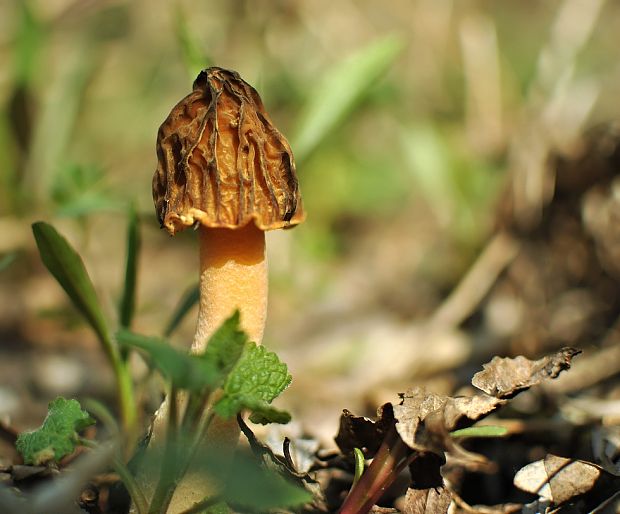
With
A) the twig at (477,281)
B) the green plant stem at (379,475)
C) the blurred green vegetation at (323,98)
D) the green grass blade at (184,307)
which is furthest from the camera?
the blurred green vegetation at (323,98)

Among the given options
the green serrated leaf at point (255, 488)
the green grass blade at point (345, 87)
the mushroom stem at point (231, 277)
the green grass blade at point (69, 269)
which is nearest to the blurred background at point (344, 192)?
the green grass blade at point (345, 87)

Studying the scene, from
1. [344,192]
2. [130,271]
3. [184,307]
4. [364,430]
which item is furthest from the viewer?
[344,192]

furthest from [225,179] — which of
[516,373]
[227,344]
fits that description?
[516,373]

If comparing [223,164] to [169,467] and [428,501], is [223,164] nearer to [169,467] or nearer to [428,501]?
[169,467]

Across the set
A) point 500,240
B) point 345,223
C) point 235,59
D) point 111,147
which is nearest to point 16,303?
point 111,147

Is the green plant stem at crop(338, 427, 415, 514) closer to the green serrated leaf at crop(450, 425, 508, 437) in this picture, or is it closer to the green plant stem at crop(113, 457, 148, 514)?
the green serrated leaf at crop(450, 425, 508, 437)

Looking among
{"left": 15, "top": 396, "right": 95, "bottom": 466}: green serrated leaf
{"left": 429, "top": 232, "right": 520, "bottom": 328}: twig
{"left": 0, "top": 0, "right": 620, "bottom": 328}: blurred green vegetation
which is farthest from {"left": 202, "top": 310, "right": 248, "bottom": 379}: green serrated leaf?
{"left": 429, "top": 232, "right": 520, "bottom": 328}: twig

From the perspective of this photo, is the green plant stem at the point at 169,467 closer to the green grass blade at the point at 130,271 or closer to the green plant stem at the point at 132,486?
the green plant stem at the point at 132,486
